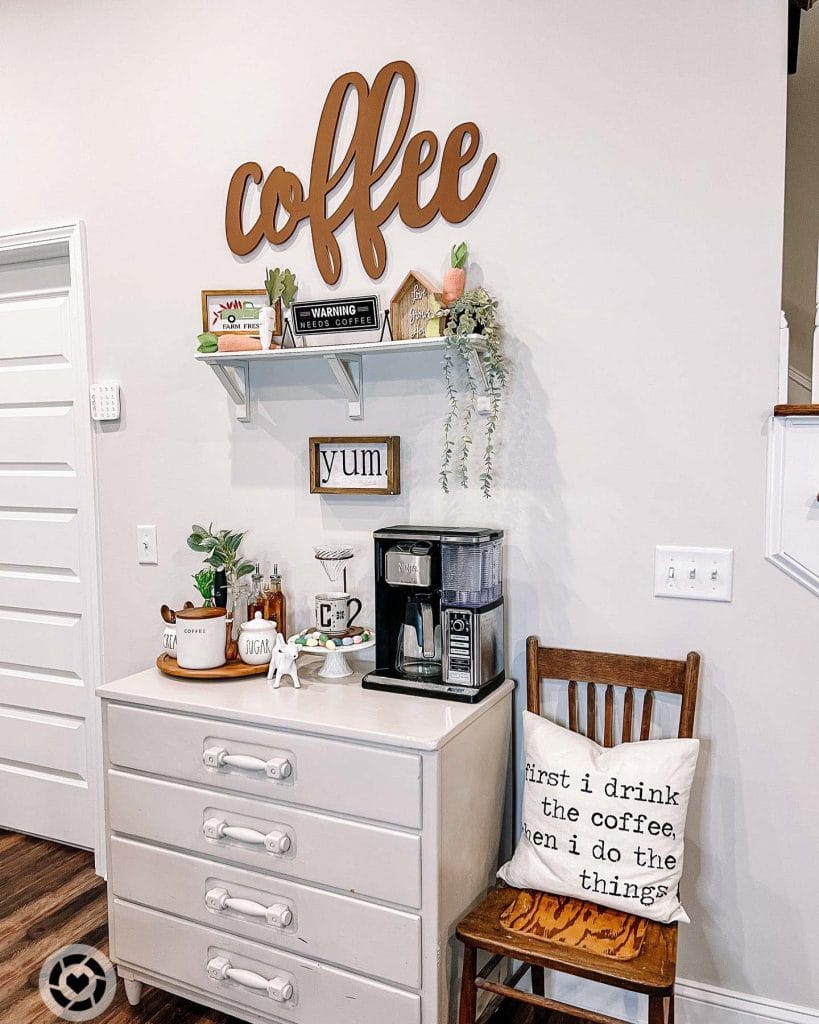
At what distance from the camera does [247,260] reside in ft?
7.70

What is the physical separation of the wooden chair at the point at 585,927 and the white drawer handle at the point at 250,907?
410 millimetres

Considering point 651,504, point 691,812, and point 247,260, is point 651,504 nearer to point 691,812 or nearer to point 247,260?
point 691,812

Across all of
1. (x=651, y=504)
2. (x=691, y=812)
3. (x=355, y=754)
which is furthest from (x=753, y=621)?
(x=355, y=754)

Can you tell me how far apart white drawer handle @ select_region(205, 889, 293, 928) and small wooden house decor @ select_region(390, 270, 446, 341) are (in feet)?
4.39

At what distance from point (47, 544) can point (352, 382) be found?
128cm

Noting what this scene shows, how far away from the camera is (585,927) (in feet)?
5.51

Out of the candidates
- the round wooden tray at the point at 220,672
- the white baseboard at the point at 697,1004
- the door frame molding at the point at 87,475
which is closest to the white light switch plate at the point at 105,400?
the door frame molding at the point at 87,475

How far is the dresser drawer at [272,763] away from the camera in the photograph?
67.5 inches

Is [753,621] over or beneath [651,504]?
beneath

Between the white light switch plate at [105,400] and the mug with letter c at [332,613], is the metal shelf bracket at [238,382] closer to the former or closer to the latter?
the white light switch plate at [105,400]

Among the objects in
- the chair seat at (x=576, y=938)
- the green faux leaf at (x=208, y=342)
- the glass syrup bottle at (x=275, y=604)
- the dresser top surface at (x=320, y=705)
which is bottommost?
the chair seat at (x=576, y=938)

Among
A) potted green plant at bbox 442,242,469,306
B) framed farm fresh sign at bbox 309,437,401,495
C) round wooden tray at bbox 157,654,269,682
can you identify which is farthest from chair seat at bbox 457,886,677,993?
potted green plant at bbox 442,242,469,306

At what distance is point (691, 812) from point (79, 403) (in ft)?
6.94

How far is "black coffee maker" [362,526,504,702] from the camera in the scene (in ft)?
6.33
